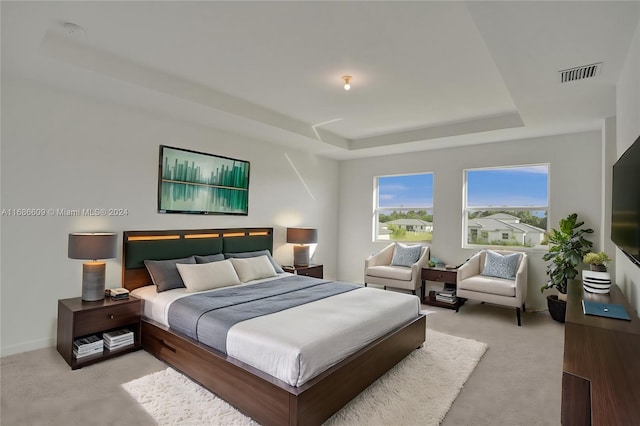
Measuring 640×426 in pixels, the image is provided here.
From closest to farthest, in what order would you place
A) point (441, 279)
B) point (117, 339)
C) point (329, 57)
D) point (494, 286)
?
point (329, 57) < point (117, 339) < point (494, 286) < point (441, 279)

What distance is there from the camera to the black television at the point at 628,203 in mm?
1781

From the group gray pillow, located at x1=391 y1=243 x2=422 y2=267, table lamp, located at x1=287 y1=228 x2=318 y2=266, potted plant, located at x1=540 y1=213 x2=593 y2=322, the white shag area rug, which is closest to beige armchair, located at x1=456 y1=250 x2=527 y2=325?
potted plant, located at x1=540 y1=213 x2=593 y2=322

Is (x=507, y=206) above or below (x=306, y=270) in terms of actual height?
above

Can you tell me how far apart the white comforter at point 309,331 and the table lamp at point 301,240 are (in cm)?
212

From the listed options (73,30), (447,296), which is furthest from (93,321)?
(447,296)

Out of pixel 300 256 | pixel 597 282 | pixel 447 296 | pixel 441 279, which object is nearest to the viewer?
pixel 597 282

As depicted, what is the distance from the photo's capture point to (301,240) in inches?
213

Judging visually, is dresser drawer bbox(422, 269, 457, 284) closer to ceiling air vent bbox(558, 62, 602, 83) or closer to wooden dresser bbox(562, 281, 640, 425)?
wooden dresser bbox(562, 281, 640, 425)

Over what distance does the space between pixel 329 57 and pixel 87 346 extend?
10.7ft

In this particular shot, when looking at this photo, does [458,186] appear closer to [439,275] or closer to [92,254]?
[439,275]

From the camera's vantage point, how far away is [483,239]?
5.46m

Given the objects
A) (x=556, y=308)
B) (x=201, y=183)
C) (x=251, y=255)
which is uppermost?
(x=201, y=183)

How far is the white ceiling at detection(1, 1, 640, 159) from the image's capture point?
2.22m

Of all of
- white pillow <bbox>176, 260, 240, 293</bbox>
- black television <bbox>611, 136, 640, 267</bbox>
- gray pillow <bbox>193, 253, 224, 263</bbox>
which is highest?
black television <bbox>611, 136, 640, 267</bbox>
